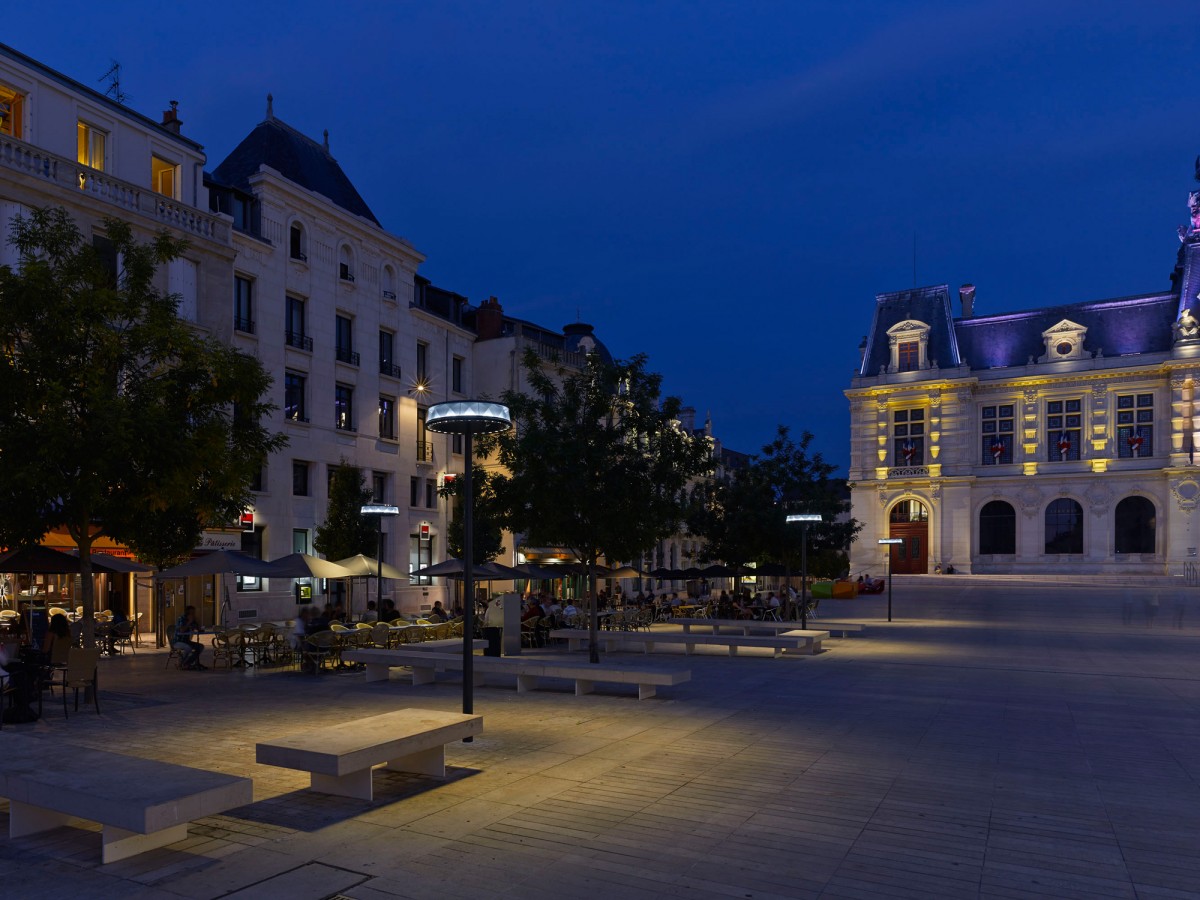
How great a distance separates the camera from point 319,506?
30062 millimetres

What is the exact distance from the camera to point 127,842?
6.13m

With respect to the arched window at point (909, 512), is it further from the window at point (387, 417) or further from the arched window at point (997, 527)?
the window at point (387, 417)

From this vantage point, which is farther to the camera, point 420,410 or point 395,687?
point 420,410

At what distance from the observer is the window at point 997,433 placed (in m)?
61.8

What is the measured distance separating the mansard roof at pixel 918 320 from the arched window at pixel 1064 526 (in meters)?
12.1

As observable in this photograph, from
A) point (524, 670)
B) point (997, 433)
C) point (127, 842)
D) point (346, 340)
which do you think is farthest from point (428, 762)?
point (997, 433)

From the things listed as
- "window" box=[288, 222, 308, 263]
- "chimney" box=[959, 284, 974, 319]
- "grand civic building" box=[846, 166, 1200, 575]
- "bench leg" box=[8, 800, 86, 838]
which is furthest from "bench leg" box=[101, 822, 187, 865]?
"chimney" box=[959, 284, 974, 319]

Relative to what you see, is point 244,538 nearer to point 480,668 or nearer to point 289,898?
point 480,668

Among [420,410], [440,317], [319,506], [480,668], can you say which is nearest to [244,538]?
[319,506]

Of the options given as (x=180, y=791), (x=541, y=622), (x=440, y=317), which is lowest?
(x=541, y=622)

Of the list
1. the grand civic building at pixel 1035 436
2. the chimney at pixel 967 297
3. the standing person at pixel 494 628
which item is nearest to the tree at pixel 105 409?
the standing person at pixel 494 628

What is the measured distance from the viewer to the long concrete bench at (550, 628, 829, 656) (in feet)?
62.3

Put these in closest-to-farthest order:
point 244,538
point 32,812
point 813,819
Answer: point 32,812 < point 813,819 < point 244,538

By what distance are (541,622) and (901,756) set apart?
45.2 feet
